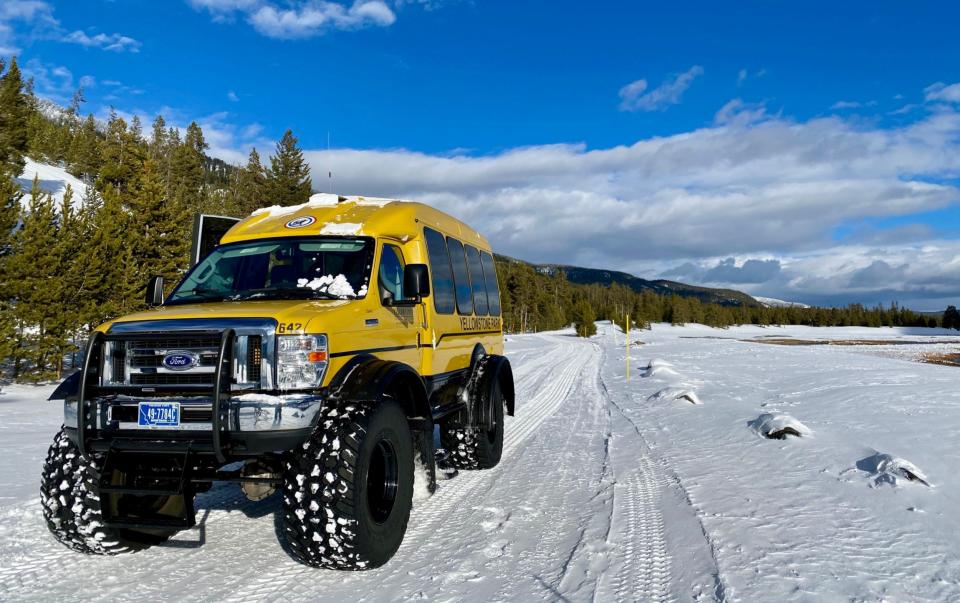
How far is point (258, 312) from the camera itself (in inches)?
161

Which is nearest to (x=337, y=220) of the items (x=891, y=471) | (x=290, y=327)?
(x=290, y=327)

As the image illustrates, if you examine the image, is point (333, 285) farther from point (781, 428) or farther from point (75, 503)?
point (781, 428)

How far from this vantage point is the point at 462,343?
715 cm

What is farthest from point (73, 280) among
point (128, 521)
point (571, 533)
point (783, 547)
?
point (783, 547)

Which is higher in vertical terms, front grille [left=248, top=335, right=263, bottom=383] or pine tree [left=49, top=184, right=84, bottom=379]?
pine tree [left=49, top=184, right=84, bottom=379]

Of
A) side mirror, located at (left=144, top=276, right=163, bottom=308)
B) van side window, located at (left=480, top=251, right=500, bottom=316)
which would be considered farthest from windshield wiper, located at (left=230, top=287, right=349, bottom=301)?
van side window, located at (left=480, top=251, right=500, bottom=316)

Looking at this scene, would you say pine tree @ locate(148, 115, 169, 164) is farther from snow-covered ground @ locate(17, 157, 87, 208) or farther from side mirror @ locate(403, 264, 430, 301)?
side mirror @ locate(403, 264, 430, 301)

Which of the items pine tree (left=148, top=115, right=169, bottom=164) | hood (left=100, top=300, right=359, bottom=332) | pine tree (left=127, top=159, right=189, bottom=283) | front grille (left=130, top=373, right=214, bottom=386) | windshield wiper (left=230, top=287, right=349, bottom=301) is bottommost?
front grille (left=130, top=373, right=214, bottom=386)

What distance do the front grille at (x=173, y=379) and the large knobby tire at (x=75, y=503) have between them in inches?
28.1

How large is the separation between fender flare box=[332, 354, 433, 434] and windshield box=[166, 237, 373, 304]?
0.74 meters

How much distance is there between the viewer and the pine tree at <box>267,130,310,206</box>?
45.1 meters

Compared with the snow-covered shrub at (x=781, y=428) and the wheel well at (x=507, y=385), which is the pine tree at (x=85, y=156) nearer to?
the wheel well at (x=507, y=385)

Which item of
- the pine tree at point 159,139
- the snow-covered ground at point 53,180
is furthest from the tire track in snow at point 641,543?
the pine tree at point 159,139

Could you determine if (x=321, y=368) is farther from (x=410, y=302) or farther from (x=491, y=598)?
(x=491, y=598)
